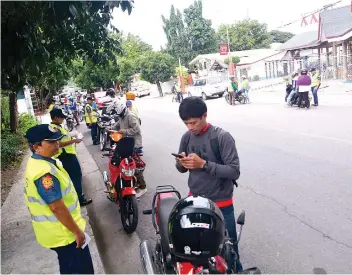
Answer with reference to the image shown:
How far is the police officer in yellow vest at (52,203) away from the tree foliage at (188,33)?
156 ft

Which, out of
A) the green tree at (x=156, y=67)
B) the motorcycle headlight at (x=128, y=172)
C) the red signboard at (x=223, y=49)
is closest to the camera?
the motorcycle headlight at (x=128, y=172)

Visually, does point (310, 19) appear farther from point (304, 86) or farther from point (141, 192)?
point (141, 192)

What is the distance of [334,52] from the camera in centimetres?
2202

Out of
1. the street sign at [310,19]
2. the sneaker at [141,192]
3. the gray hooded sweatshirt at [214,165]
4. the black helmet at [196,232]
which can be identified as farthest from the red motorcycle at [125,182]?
the street sign at [310,19]

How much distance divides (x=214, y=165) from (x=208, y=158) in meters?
0.15

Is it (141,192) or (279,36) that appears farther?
(279,36)

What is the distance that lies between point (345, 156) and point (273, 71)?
32964 mm

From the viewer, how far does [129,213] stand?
446 centimetres

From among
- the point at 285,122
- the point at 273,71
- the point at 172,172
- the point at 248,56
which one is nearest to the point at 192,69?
the point at 248,56

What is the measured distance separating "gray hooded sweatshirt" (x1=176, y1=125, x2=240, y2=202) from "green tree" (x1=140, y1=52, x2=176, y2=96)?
1309 inches

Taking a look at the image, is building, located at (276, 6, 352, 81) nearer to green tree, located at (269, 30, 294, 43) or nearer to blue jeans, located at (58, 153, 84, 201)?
blue jeans, located at (58, 153, 84, 201)

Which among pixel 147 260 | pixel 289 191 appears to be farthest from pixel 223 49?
pixel 147 260

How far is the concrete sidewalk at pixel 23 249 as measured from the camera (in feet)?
11.9

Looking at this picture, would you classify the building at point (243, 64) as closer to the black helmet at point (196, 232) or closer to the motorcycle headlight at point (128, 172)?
the motorcycle headlight at point (128, 172)
